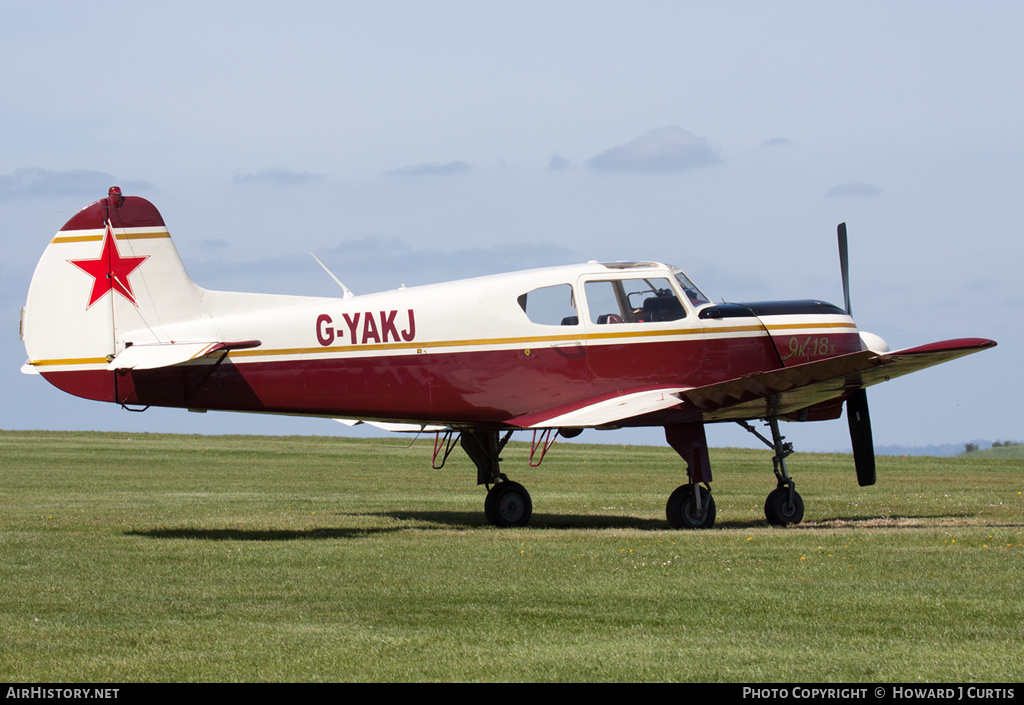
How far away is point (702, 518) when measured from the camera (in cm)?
1503

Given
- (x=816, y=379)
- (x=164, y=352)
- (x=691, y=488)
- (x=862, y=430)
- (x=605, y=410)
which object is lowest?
(x=691, y=488)

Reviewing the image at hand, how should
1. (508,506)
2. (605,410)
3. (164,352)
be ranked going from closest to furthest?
(164,352) < (605,410) < (508,506)

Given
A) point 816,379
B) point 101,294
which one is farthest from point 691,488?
Result: point 101,294

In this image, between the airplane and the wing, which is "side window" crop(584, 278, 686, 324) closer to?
the airplane

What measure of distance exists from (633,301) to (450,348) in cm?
259

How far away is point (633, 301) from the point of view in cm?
1513

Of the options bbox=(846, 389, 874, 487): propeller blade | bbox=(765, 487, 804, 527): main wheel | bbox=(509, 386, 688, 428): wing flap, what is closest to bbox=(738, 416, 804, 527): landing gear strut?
bbox=(765, 487, 804, 527): main wheel

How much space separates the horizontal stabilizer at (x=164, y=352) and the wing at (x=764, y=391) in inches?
155

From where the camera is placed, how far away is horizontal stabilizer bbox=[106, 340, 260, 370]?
1352cm

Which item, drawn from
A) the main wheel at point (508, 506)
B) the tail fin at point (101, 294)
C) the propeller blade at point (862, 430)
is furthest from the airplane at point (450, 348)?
the propeller blade at point (862, 430)

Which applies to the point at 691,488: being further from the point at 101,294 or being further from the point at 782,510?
the point at 101,294

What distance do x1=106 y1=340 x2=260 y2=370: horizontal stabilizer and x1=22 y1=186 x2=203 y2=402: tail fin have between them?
28 centimetres

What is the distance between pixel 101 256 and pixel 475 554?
6.38 m

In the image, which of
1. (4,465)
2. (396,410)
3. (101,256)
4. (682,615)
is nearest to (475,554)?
(396,410)
